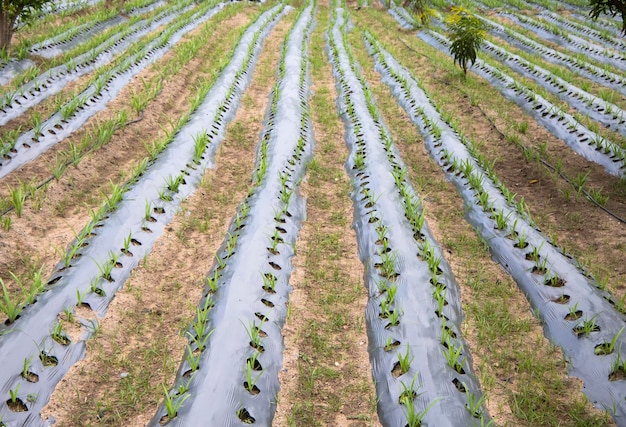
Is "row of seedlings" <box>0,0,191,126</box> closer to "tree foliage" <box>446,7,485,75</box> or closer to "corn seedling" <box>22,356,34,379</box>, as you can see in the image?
"corn seedling" <box>22,356,34,379</box>

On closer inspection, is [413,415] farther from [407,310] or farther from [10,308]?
[10,308]

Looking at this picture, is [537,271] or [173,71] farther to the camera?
[173,71]

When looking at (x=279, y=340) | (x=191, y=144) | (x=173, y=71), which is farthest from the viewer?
(x=173, y=71)

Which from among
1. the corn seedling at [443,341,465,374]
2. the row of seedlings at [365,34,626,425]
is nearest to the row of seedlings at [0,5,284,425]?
the corn seedling at [443,341,465,374]

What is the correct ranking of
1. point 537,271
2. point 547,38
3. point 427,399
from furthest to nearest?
point 547,38
point 537,271
point 427,399

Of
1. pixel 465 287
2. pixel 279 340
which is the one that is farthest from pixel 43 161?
pixel 465 287

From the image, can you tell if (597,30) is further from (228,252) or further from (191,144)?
(228,252)

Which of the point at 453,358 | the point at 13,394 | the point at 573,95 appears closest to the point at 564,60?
the point at 573,95
